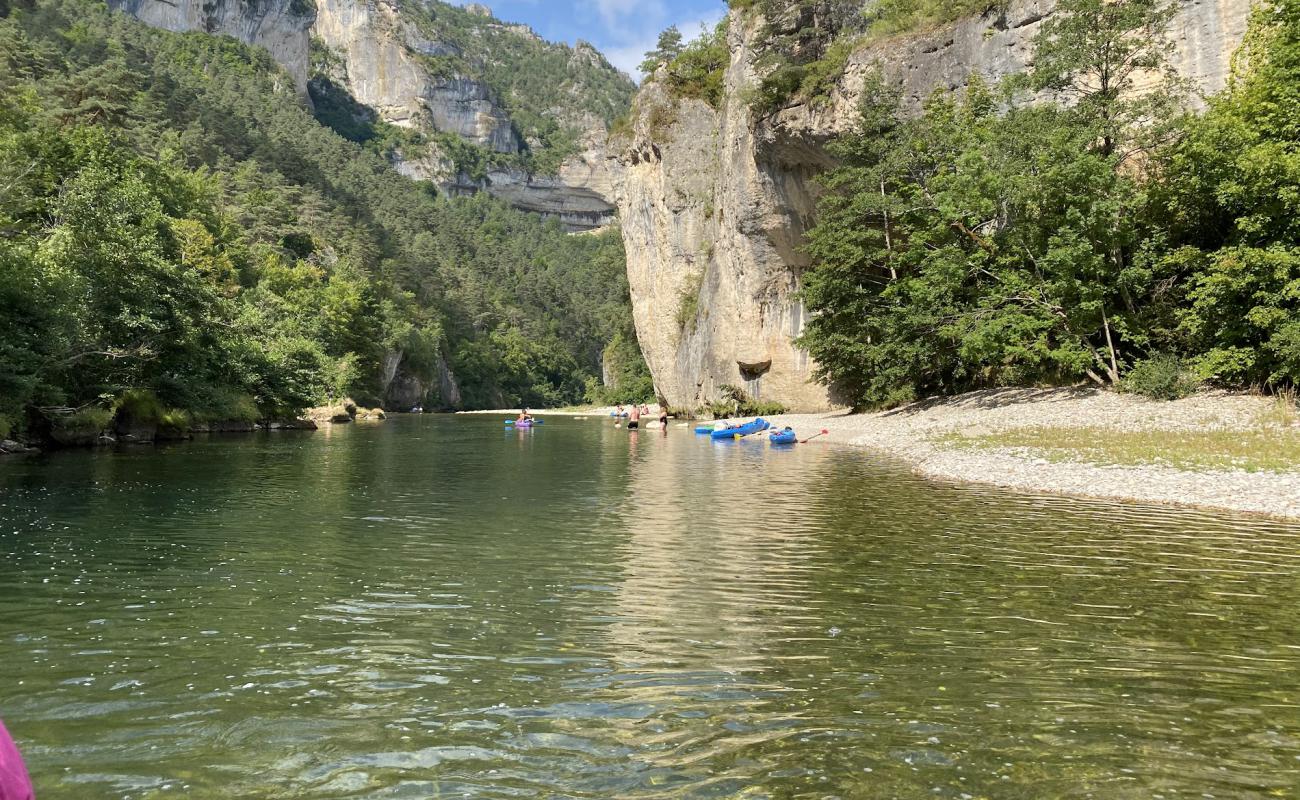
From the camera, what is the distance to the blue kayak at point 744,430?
38531 mm

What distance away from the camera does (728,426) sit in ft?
134

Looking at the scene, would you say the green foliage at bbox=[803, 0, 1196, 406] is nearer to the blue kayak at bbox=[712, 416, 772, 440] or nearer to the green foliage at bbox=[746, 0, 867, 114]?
the green foliage at bbox=[746, 0, 867, 114]

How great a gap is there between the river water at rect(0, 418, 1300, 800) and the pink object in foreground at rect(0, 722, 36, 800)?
2.99 m

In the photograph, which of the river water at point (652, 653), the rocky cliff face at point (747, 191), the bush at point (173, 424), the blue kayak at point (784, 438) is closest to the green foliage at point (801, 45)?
→ the rocky cliff face at point (747, 191)

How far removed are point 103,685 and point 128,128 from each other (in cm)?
8046

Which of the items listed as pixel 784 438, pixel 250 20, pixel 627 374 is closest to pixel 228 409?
pixel 784 438

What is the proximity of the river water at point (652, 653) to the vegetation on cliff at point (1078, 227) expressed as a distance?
51.3ft

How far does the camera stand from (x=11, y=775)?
1.88m

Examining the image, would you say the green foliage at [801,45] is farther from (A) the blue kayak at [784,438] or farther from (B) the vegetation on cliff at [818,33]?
(A) the blue kayak at [784,438]

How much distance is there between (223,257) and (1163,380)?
55.8 m

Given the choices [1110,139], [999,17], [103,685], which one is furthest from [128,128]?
[103,685]

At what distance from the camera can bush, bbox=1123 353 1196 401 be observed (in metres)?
27.1

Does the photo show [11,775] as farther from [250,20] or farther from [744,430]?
[250,20]

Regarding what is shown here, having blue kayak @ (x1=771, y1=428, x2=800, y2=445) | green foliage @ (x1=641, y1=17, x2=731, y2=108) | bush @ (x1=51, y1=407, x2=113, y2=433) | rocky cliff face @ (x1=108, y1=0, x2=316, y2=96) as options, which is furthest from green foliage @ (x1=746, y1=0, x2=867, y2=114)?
rocky cliff face @ (x1=108, y1=0, x2=316, y2=96)
